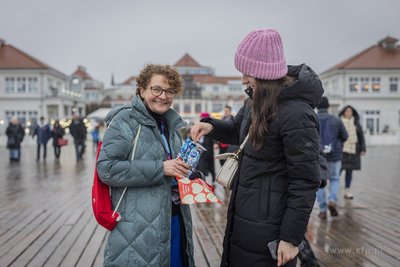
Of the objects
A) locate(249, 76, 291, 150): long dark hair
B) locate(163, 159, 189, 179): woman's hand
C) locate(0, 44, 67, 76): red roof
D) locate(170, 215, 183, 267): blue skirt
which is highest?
locate(0, 44, 67, 76): red roof

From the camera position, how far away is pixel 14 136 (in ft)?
40.1

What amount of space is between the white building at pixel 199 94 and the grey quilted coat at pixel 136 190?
167ft

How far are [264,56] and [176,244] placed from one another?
1326 millimetres

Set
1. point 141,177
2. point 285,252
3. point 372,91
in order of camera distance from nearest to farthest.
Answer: point 285,252
point 141,177
point 372,91

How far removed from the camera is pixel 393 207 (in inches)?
213

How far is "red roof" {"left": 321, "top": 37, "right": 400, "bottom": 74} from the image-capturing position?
3944 cm

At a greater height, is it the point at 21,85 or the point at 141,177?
the point at 21,85

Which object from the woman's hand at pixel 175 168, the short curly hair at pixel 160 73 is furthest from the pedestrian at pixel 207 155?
the woman's hand at pixel 175 168

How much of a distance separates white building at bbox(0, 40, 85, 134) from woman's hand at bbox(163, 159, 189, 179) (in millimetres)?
39808

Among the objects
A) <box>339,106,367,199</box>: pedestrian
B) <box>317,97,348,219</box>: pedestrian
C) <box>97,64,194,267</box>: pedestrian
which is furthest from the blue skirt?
<box>339,106,367,199</box>: pedestrian

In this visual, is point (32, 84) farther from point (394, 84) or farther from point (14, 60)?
point (394, 84)

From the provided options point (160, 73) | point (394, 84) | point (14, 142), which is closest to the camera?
point (160, 73)

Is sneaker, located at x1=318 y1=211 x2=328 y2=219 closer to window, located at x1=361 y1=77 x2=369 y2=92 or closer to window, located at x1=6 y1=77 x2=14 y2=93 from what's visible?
window, located at x1=361 y1=77 x2=369 y2=92

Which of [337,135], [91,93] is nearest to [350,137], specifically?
[337,135]
